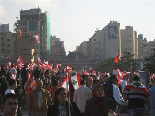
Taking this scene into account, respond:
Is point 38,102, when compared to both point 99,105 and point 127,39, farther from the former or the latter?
point 127,39

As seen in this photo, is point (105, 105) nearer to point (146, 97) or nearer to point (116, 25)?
point (146, 97)

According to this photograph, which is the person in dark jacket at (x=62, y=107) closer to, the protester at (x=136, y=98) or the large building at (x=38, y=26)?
the protester at (x=136, y=98)

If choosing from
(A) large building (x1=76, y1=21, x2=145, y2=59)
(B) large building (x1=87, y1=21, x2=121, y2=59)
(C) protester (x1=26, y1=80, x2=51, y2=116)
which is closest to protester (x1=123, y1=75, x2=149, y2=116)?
(C) protester (x1=26, y1=80, x2=51, y2=116)

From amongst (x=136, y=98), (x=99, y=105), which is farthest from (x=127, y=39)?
(x=99, y=105)

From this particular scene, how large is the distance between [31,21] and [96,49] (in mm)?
33891

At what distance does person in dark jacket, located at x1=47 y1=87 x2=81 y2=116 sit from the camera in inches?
238

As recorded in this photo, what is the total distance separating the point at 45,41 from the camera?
13700 cm

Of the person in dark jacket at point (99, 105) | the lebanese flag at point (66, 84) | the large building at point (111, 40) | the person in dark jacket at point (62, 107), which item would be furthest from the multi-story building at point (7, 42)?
the person in dark jacket at point (62, 107)

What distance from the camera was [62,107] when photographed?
6.13 metres

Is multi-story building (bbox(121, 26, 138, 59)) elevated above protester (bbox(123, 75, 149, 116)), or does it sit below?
Result: above

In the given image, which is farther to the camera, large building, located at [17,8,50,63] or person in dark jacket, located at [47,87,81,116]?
large building, located at [17,8,50,63]

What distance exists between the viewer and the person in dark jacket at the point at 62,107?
6.05m

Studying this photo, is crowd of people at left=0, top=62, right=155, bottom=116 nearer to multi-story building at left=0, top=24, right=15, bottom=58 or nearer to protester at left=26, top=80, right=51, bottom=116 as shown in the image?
protester at left=26, top=80, right=51, bottom=116

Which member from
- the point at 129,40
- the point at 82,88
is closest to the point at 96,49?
the point at 129,40
